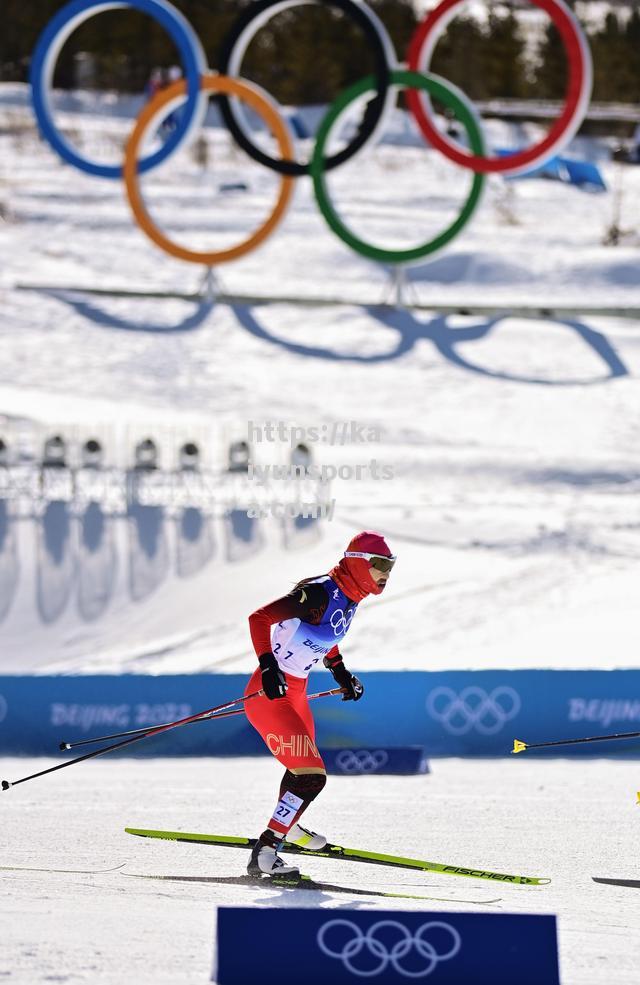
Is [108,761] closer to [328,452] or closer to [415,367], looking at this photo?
[328,452]

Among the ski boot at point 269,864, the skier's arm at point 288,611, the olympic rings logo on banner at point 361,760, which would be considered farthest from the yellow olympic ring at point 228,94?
the ski boot at point 269,864

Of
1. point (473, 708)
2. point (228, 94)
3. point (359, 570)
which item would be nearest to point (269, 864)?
point (359, 570)

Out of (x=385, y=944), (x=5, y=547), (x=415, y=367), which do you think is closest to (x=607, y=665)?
(x=5, y=547)

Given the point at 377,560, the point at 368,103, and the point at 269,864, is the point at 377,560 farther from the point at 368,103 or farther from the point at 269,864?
the point at 368,103

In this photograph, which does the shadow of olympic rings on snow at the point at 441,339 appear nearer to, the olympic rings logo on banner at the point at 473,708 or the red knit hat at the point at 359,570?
the olympic rings logo on banner at the point at 473,708

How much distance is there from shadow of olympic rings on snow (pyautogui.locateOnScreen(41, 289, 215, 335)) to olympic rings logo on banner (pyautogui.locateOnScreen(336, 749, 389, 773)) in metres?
14.7

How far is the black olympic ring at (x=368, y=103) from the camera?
74.8 ft

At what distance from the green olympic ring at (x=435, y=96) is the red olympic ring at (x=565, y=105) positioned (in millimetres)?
332

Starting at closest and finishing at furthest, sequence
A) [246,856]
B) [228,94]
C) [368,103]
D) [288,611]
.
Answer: [288,611] → [246,856] → [368,103] → [228,94]

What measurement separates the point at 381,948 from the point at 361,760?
5447 millimetres

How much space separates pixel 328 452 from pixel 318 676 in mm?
9304

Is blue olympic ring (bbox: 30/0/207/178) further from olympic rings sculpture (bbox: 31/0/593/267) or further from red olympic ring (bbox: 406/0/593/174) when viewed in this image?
red olympic ring (bbox: 406/0/593/174)

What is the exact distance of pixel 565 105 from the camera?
23.0 metres

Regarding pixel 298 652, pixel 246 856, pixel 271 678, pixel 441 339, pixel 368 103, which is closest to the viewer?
pixel 271 678
